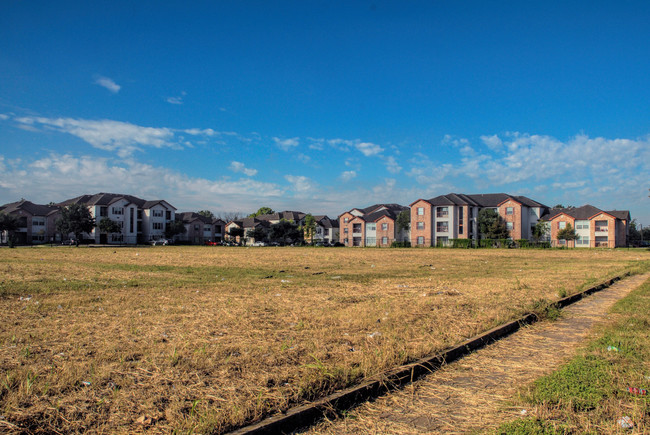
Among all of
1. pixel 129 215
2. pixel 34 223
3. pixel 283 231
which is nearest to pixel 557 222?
pixel 283 231

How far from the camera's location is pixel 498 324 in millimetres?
7121

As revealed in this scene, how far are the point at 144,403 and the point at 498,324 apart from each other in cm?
584

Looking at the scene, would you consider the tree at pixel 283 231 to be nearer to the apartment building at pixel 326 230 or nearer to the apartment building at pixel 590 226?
the apartment building at pixel 326 230

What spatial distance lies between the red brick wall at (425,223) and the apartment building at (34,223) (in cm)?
7073

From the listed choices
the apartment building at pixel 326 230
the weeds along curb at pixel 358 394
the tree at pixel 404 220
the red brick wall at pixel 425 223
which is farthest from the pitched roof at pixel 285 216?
the weeds along curb at pixel 358 394

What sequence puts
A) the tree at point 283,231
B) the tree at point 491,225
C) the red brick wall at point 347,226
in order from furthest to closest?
1. the red brick wall at point 347,226
2. the tree at point 283,231
3. the tree at point 491,225

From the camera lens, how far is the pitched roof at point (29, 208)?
81.2m

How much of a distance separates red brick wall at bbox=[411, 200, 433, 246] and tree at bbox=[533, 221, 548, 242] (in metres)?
18.9

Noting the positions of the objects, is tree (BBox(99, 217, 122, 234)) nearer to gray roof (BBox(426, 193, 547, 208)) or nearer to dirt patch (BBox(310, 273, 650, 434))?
gray roof (BBox(426, 193, 547, 208))

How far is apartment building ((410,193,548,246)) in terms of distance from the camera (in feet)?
258

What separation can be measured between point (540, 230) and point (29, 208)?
102 meters

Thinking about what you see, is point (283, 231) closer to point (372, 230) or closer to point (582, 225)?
point (372, 230)

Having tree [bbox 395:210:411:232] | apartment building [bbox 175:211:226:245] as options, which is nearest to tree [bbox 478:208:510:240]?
tree [bbox 395:210:411:232]

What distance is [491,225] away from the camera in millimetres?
76188
